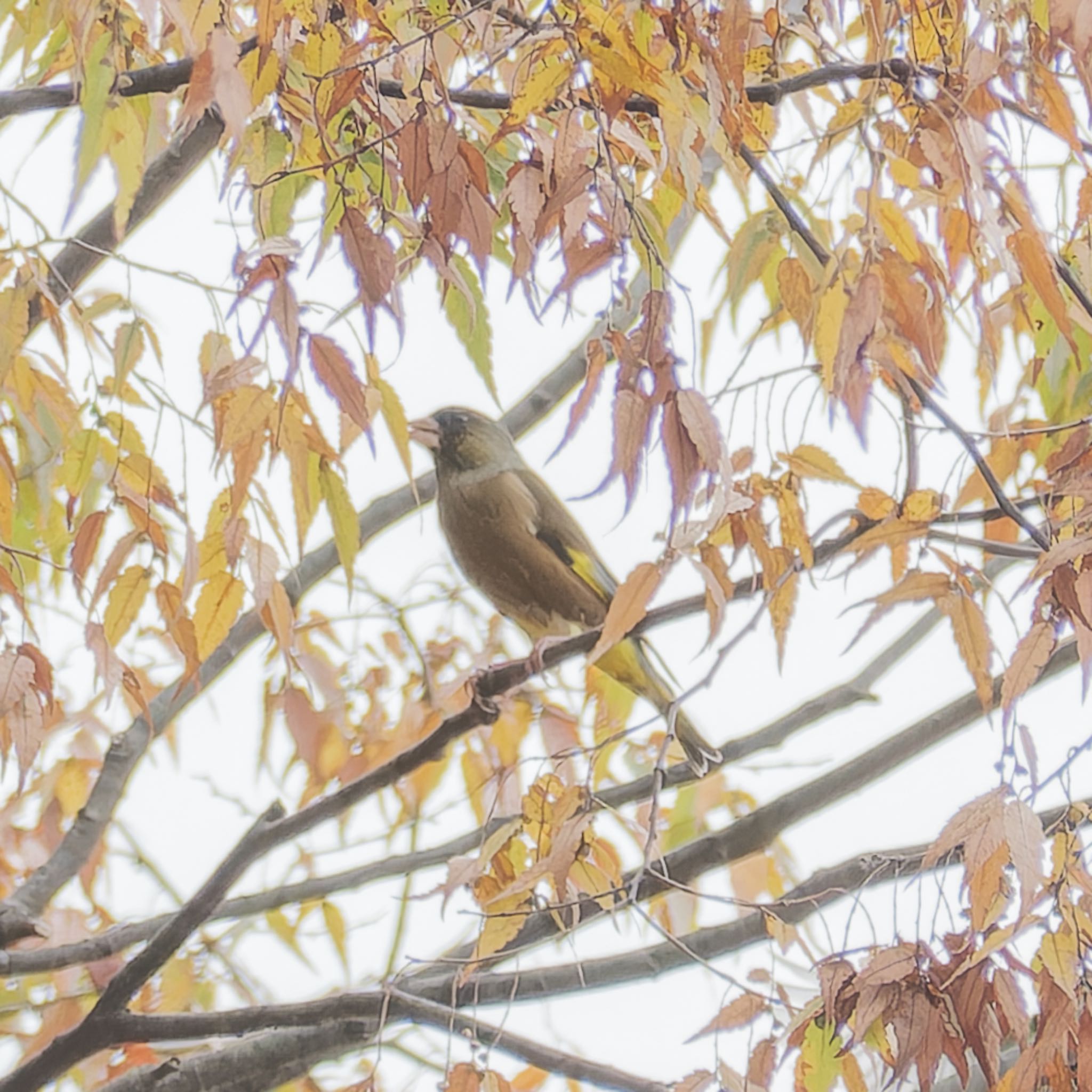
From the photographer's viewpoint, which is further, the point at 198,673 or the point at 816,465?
the point at 198,673

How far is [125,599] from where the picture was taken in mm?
827

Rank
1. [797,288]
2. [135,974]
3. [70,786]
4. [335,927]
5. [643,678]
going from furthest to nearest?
[643,678] → [70,786] → [335,927] → [135,974] → [797,288]

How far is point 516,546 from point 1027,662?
1.09 meters

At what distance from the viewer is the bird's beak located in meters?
1.80

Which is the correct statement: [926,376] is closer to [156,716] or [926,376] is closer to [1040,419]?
[1040,419]

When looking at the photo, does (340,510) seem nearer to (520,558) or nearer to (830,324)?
(830,324)

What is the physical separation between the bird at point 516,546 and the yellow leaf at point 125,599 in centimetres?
90

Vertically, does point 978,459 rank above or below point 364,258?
below

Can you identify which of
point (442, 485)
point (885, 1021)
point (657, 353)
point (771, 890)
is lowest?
point (885, 1021)

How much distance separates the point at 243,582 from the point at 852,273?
421 mm

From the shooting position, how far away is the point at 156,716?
1.29 metres

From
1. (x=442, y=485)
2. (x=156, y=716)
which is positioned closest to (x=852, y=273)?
(x=156, y=716)

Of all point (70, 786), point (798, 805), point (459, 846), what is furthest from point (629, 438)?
point (70, 786)

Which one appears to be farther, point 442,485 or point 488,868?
point 442,485
